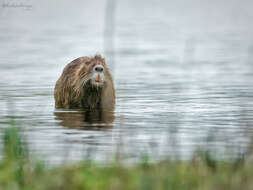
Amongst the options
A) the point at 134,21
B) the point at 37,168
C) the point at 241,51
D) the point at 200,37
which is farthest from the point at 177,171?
the point at 134,21

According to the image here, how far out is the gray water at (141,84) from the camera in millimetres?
7090

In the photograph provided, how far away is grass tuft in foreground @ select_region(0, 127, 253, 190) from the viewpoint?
486cm

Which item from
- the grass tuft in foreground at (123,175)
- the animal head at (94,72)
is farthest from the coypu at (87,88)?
the grass tuft in foreground at (123,175)

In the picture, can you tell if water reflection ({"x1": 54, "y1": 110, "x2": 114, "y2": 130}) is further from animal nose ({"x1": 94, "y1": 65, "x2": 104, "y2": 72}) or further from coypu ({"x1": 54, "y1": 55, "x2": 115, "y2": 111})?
animal nose ({"x1": 94, "y1": 65, "x2": 104, "y2": 72})

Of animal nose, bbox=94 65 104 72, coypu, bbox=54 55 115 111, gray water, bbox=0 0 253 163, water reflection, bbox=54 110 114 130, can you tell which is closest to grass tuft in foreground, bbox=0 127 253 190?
gray water, bbox=0 0 253 163

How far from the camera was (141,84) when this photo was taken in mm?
12352

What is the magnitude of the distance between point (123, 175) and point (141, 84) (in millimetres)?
7183

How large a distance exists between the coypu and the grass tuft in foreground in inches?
155

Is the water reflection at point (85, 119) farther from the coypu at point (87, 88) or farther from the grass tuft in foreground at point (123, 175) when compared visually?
the grass tuft in foreground at point (123, 175)

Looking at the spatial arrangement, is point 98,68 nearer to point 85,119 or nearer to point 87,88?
point 87,88

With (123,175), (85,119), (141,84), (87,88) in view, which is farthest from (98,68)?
(123,175)

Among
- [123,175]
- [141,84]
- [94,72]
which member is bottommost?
[123,175]

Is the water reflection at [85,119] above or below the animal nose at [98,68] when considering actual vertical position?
below

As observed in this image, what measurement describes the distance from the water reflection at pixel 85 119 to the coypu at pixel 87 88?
19 centimetres
